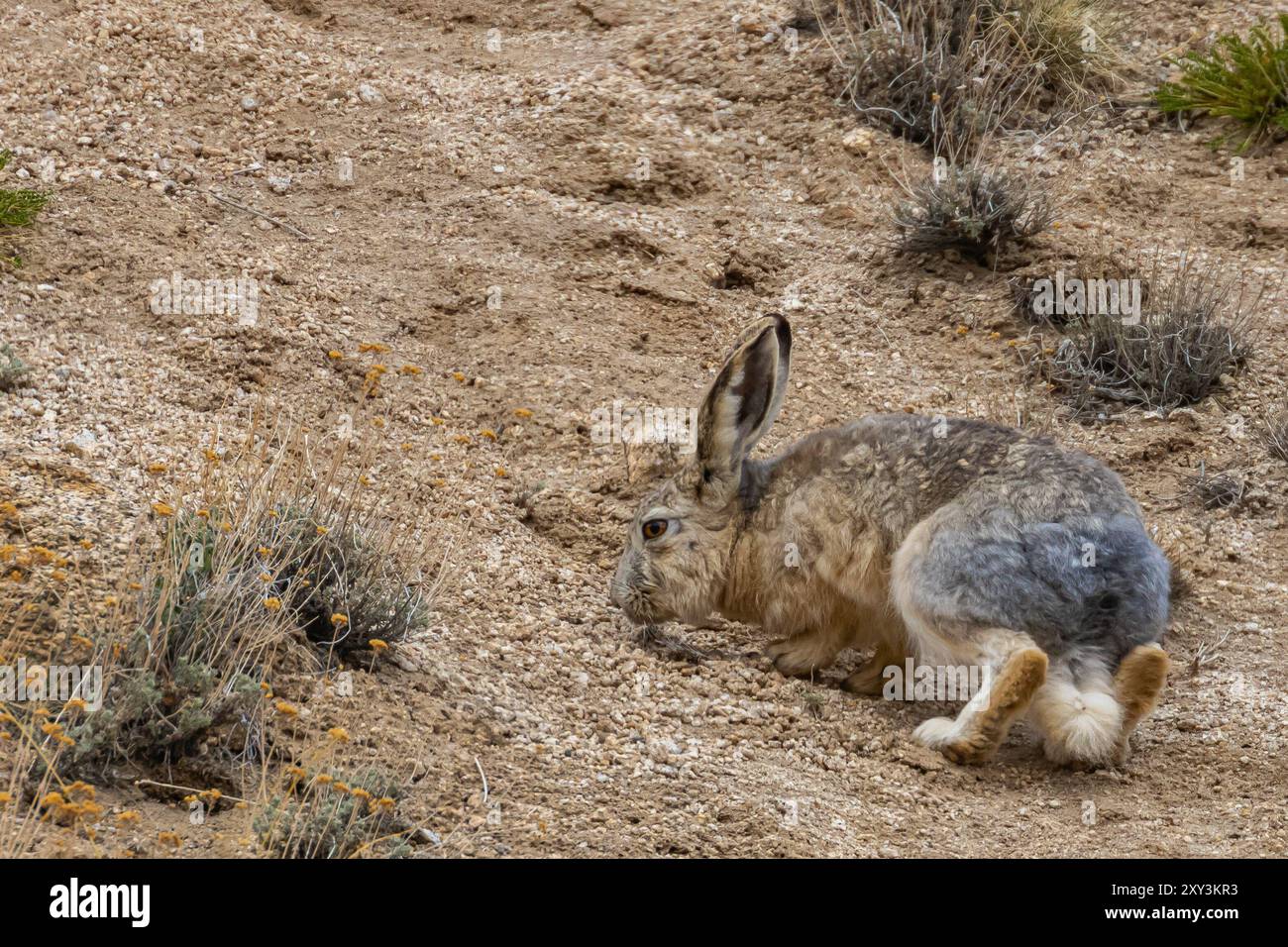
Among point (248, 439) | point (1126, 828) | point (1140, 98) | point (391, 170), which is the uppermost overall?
point (1140, 98)

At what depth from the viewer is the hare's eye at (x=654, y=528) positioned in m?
6.98

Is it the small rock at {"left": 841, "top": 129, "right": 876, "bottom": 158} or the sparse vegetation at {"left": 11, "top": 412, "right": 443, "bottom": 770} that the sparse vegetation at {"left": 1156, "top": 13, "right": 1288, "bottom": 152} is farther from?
the sparse vegetation at {"left": 11, "top": 412, "right": 443, "bottom": 770}

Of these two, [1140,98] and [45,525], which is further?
[1140,98]

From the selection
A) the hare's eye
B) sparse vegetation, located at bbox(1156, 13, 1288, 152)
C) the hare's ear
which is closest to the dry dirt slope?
sparse vegetation, located at bbox(1156, 13, 1288, 152)

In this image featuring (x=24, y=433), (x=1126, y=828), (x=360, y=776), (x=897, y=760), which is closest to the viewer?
(x=360, y=776)

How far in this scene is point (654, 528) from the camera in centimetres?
699

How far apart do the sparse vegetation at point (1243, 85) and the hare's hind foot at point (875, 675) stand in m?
6.25

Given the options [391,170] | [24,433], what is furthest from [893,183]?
[24,433]

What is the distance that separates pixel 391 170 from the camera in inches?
406

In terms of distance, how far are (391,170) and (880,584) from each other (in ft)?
17.5

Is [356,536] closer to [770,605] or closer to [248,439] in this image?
[248,439]

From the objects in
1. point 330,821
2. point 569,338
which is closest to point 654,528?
point 569,338

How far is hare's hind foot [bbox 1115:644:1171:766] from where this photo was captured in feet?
19.8

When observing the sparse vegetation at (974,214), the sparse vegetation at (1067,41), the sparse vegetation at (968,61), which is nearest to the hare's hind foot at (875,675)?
the sparse vegetation at (974,214)
